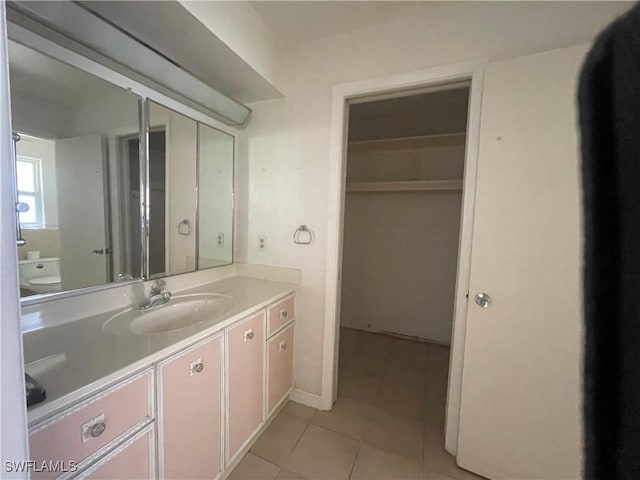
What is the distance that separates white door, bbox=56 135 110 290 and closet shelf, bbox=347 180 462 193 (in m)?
2.32

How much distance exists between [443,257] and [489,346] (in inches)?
63.6

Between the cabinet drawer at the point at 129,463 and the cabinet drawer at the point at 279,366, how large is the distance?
0.73m

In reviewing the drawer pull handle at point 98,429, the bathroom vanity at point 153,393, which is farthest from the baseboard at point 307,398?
the drawer pull handle at point 98,429

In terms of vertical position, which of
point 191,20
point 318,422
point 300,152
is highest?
point 191,20

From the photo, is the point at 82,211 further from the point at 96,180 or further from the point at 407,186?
the point at 407,186

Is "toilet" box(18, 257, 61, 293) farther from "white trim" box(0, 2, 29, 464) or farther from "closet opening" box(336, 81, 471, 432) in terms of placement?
"closet opening" box(336, 81, 471, 432)

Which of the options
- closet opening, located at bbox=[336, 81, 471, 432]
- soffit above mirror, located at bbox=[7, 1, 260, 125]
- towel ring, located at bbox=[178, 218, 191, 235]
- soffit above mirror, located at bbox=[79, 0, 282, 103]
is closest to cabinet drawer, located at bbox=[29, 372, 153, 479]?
towel ring, located at bbox=[178, 218, 191, 235]

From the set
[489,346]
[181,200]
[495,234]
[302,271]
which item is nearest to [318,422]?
[302,271]

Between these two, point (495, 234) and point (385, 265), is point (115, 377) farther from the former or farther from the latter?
point (385, 265)

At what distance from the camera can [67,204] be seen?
3.59ft

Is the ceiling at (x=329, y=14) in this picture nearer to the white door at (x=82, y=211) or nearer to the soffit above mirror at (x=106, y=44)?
the soffit above mirror at (x=106, y=44)

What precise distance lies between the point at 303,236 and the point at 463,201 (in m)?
1.00

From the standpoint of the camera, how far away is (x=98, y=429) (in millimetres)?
744

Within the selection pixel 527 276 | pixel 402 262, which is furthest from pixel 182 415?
pixel 402 262
